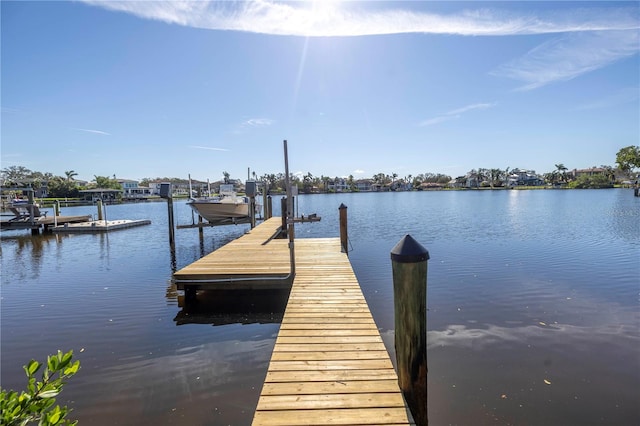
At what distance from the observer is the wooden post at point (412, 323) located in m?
3.25

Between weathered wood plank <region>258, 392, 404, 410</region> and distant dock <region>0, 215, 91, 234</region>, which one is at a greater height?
distant dock <region>0, 215, 91, 234</region>

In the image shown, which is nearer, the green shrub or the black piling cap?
the green shrub

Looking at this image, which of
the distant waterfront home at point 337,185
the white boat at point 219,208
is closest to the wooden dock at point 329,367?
the white boat at point 219,208

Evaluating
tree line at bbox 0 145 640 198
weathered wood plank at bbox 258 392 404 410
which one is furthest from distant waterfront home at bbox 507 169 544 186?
weathered wood plank at bbox 258 392 404 410

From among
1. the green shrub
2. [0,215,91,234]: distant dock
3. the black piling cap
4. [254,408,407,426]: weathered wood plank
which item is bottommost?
[254,408,407,426]: weathered wood plank

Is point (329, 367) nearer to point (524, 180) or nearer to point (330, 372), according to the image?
point (330, 372)

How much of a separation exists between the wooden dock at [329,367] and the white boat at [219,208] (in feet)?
50.2

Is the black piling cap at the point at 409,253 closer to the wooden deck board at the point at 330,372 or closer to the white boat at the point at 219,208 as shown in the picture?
the wooden deck board at the point at 330,372

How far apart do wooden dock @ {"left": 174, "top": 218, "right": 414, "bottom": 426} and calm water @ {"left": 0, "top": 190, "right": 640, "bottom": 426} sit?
1.24m

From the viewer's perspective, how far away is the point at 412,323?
331 cm

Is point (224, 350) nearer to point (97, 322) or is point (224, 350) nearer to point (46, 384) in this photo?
point (97, 322)

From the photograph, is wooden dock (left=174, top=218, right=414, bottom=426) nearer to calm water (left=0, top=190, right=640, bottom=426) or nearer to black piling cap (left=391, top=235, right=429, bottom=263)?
calm water (left=0, top=190, right=640, bottom=426)

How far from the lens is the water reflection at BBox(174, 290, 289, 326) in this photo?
7715 mm

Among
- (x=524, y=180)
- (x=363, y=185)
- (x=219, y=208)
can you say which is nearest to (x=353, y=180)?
(x=363, y=185)
